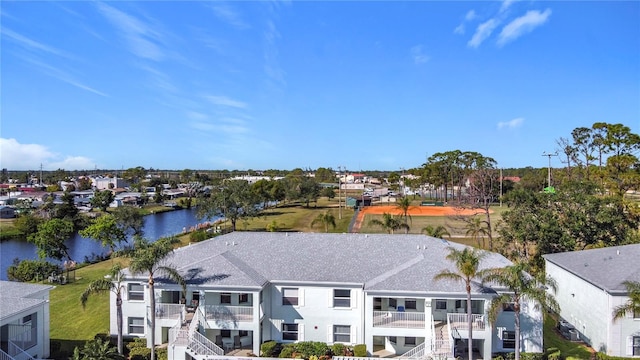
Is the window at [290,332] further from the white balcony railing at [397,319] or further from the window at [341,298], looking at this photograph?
the white balcony railing at [397,319]

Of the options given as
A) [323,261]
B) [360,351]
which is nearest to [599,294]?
[360,351]

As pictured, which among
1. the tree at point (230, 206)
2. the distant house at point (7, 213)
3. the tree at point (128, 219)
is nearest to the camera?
the tree at point (230, 206)

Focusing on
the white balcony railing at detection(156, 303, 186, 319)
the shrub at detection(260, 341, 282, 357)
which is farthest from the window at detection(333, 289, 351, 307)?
the white balcony railing at detection(156, 303, 186, 319)

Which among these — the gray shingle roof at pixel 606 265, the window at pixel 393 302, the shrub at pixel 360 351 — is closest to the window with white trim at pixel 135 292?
the shrub at pixel 360 351

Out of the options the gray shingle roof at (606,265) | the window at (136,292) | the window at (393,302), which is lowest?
the window at (393,302)

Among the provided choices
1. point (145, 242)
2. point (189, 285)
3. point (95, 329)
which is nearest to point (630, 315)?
point (189, 285)

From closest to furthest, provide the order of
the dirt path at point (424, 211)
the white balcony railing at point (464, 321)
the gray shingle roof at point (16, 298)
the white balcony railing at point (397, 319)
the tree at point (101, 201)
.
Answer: the gray shingle roof at point (16, 298) < the white balcony railing at point (464, 321) < the white balcony railing at point (397, 319) < the dirt path at point (424, 211) < the tree at point (101, 201)
